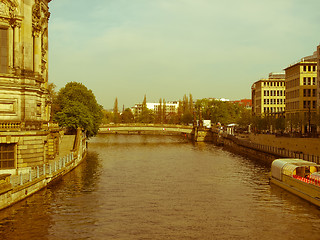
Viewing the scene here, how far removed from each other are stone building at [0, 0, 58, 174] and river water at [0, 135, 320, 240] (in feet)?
14.7

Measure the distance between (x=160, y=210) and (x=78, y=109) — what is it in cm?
5818

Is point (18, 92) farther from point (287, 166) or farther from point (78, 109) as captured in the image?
point (78, 109)

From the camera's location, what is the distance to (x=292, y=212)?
1351 inches

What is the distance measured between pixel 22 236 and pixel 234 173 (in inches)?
1478

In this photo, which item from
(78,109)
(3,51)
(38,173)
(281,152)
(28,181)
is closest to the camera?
(28,181)

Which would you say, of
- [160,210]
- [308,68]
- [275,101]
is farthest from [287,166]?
[275,101]

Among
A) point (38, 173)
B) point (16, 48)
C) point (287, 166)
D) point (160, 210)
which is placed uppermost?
point (16, 48)

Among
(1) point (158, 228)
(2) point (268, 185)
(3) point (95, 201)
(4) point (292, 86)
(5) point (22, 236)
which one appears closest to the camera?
(5) point (22, 236)

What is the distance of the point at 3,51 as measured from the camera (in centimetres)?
4103

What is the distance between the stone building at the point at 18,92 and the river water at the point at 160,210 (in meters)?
4.47

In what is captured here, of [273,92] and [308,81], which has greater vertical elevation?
[273,92]

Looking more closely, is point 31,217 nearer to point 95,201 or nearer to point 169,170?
point 95,201

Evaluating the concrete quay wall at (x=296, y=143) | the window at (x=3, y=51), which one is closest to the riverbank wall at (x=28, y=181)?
the window at (x=3, y=51)

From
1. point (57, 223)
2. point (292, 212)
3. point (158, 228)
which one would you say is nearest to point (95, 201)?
point (57, 223)
